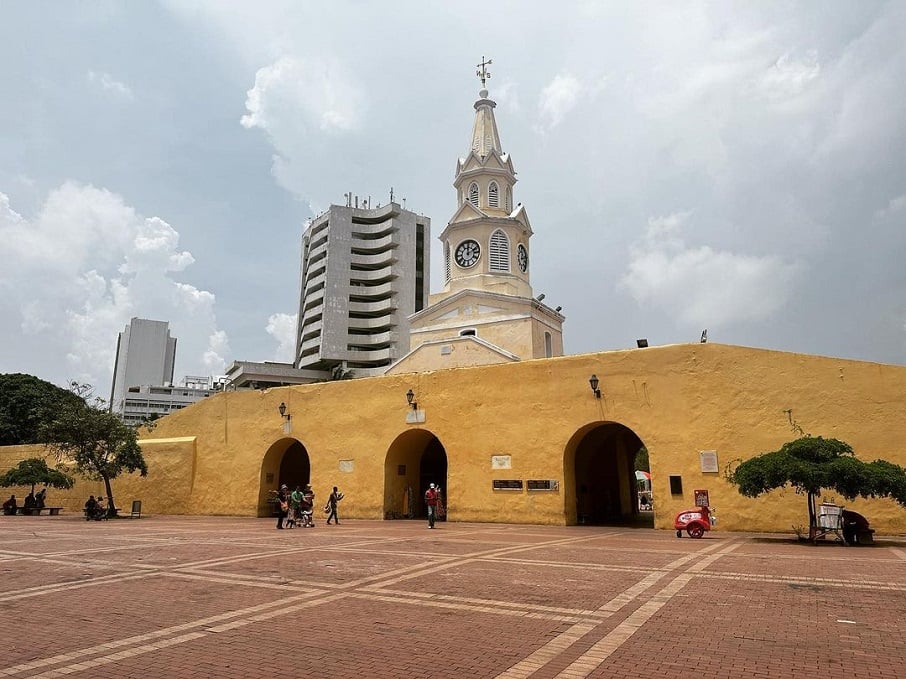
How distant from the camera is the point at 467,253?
36.5 m

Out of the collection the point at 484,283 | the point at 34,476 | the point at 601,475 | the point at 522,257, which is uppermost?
the point at 522,257

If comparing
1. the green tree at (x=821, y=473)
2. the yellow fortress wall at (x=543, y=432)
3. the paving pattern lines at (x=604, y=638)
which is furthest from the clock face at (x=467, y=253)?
the paving pattern lines at (x=604, y=638)

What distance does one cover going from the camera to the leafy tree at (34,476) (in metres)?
23.8

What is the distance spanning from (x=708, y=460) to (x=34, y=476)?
23885 millimetres

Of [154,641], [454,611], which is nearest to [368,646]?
[454,611]

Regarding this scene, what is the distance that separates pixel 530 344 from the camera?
32938 millimetres

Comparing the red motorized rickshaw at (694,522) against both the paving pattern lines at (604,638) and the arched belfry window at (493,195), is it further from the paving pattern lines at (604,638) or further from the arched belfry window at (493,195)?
the arched belfry window at (493,195)

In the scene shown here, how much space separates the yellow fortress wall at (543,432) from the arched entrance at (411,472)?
0.26ft

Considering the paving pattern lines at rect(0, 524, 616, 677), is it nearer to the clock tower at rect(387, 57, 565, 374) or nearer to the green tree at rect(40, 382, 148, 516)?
the green tree at rect(40, 382, 148, 516)

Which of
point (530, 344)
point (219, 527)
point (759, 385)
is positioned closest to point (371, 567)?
point (219, 527)

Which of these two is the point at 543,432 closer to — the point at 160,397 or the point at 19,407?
the point at 19,407

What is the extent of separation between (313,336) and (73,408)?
4967 cm

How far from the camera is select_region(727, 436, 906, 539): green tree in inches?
469

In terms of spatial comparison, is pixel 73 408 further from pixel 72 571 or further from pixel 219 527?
pixel 72 571
